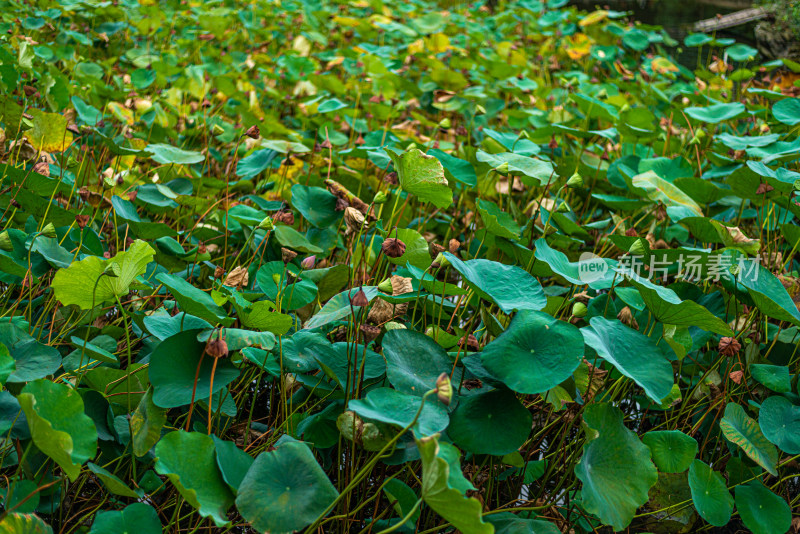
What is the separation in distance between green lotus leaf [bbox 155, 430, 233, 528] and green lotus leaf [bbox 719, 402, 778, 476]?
632mm

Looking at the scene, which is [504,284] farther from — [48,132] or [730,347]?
[48,132]

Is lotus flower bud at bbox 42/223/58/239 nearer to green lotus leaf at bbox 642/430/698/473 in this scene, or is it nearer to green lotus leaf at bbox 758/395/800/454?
green lotus leaf at bbox 642/430/698/473

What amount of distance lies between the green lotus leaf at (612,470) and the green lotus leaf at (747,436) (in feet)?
0.53

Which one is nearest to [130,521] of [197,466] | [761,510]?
[197,466]

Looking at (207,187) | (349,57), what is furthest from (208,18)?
(207,187)

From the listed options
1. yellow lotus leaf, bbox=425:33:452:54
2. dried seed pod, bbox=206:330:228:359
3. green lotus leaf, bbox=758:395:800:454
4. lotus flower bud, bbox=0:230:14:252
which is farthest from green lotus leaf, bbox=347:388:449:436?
yellow lotus leaf, bbox=425:33:452:54

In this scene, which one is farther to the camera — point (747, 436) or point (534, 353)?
point (747, 436)

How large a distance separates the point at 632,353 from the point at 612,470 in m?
0.14

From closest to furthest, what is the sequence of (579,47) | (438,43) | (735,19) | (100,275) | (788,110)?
(100,275), (788,110), (438,43), (579,47), (735,19)

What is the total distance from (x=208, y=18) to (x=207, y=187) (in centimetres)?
154

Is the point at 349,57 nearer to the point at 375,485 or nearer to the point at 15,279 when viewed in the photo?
the point at 15,279

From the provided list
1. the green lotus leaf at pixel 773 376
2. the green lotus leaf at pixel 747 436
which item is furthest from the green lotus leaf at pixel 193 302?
the green lotus leaf at pixel 773 376

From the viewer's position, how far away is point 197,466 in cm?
63

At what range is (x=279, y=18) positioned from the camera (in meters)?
3.27
